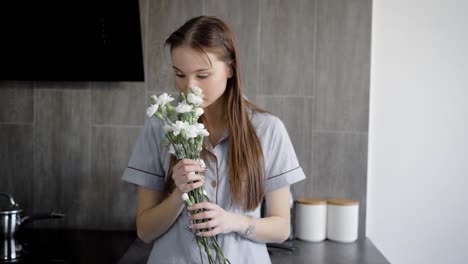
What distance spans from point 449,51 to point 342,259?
1045 mm

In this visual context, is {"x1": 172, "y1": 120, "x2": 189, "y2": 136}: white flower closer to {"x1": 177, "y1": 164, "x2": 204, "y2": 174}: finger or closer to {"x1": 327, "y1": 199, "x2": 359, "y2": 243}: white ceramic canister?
{"x1": 177, "y1": 164, "x2": 204, "y2": 174}: finger

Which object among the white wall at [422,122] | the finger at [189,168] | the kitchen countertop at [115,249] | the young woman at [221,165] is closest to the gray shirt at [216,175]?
the young woman at [221,165]

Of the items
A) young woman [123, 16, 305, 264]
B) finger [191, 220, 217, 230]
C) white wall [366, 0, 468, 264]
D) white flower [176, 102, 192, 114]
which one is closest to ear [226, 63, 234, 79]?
young woman [123, 16, 305, 264]

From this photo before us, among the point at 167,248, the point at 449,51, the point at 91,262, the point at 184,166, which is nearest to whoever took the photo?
the point at 184,166

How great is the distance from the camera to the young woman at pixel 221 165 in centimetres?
124

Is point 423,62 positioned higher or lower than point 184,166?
higher

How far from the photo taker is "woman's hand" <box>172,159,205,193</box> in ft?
3.54

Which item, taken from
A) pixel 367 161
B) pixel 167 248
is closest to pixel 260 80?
pixel 367 161

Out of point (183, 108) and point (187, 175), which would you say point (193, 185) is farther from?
point (183, 108)

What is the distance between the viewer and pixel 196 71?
4.00ft

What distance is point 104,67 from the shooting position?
90.0 inches

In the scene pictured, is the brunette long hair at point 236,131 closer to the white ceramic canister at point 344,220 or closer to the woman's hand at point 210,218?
the woman's hand at point 210,218

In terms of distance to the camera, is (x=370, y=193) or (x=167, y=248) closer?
(x=167, y=248)

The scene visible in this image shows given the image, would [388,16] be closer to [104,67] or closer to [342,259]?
[342,259]
